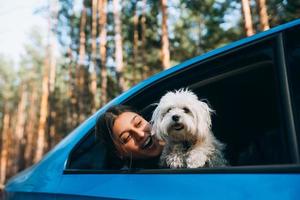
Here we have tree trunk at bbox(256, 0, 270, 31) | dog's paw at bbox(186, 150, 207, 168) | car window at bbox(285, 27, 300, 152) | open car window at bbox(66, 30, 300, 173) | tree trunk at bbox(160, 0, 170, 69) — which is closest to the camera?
car window at bbox(285, 27, 300, 152)

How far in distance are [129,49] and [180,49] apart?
3969 mm

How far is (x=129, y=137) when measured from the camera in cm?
250

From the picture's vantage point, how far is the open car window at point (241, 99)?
6.28ft

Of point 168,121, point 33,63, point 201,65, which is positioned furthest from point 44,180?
point 33,63

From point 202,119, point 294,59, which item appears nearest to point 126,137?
point 202,119

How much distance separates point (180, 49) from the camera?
28469mm

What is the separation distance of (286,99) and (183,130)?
0.78 m

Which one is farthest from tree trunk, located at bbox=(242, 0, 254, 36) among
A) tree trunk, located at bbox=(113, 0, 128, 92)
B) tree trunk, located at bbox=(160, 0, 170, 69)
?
tree trunk, located at bbox=(113, 0, 128, 92)

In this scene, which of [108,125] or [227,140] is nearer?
[108,125]

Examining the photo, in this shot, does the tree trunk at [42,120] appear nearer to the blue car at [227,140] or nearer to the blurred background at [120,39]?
the blurred background at [120,39]

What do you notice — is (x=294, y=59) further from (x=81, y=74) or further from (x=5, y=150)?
(x=5, y=150)

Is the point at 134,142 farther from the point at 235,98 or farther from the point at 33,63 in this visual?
the point at 33,63

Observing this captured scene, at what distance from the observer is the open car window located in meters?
1.91

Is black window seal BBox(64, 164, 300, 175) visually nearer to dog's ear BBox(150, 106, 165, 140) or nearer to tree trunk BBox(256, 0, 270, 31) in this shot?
dog's ear BBox(150, 106, 165, 140)
